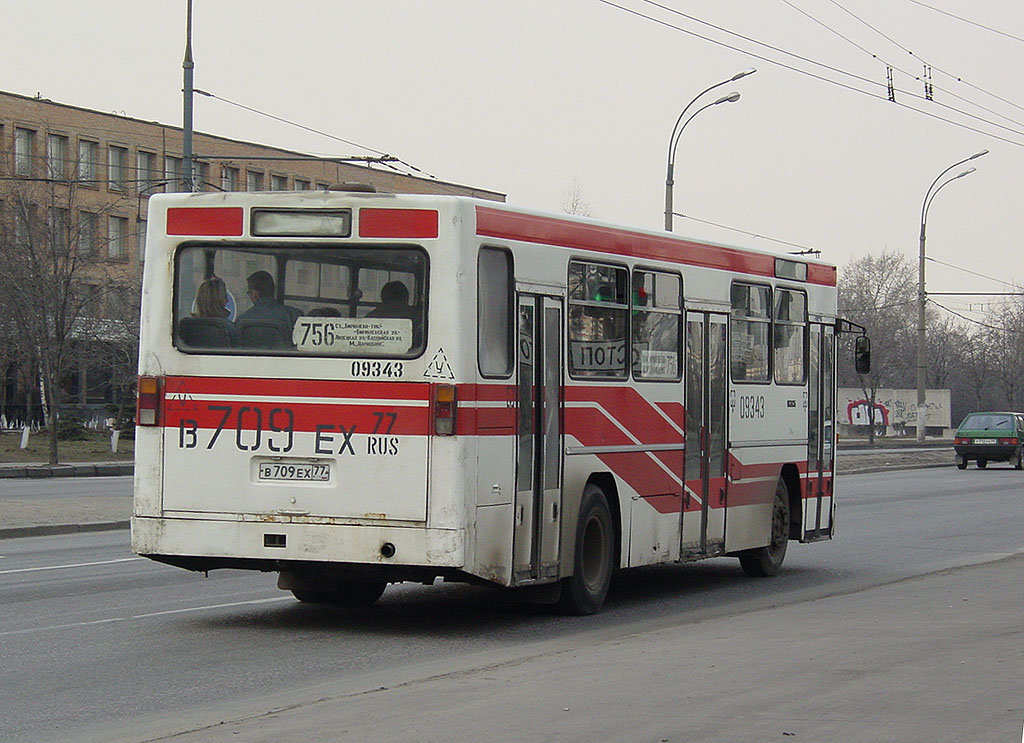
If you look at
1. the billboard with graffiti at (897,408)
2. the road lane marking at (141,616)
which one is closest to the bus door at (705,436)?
the road lane marking at (141,616)

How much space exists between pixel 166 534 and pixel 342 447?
4.48 feet

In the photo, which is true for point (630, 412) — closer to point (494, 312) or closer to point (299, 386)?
point (494, 312)

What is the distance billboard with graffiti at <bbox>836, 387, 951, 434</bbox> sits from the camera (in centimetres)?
8150

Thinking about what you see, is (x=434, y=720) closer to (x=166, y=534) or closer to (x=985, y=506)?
(x=166, y=534)

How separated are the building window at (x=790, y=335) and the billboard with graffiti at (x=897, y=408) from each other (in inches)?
2637

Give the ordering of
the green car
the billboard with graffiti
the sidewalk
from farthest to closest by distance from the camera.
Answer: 1. the billboard with graffiti
2. the green car
3. the sidewalk

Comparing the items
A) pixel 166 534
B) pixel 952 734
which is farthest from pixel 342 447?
pixel 952 734

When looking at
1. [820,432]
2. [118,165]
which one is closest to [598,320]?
[820,432]

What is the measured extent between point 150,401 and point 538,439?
2722mm

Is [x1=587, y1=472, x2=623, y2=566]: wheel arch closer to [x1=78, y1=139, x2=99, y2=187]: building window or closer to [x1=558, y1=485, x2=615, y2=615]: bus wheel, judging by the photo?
[x1=558, y1=485, x2=615, y2=615]: bus wheel

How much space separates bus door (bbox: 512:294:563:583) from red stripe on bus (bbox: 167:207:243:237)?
2053 mm

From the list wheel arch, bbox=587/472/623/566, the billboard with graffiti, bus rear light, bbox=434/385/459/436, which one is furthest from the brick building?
bus rear light, bbox=434/385/459/436

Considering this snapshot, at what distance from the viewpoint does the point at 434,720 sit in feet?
23.7

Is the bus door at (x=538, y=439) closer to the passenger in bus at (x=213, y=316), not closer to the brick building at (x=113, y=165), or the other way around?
the passenger in bus at (x=213, y=316)
